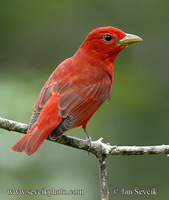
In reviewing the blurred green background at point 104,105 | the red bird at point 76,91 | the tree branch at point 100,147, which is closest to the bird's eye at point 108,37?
the red bird at point 76,91

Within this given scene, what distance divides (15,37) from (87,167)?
208cm

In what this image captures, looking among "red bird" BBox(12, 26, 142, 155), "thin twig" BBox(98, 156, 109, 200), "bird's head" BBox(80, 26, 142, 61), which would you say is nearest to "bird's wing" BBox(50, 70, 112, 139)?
"red bird" BBox(12, 26, 142, 155)

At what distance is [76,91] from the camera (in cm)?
427

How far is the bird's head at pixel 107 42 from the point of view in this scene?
4.57m

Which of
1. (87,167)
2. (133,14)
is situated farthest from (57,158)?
(133,14)

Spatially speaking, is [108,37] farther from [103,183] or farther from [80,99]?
[103,183]

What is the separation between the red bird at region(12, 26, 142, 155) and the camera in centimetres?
386

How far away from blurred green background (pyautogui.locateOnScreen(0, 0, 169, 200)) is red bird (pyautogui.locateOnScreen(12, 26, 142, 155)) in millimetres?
207

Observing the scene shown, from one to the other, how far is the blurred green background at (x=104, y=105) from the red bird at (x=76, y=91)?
207mm

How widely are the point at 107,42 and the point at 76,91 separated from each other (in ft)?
2.10

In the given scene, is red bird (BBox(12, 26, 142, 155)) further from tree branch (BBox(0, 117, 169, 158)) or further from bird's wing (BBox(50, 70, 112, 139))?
tree branch (BBox(0, 117, 169, 158))

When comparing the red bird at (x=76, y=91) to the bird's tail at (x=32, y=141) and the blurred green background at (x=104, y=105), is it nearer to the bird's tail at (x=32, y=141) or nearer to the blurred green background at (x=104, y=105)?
the bird's tail at (x=32, y=141)

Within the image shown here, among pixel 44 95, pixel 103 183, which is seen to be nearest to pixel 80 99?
pixel 44 95

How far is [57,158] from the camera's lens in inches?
171
